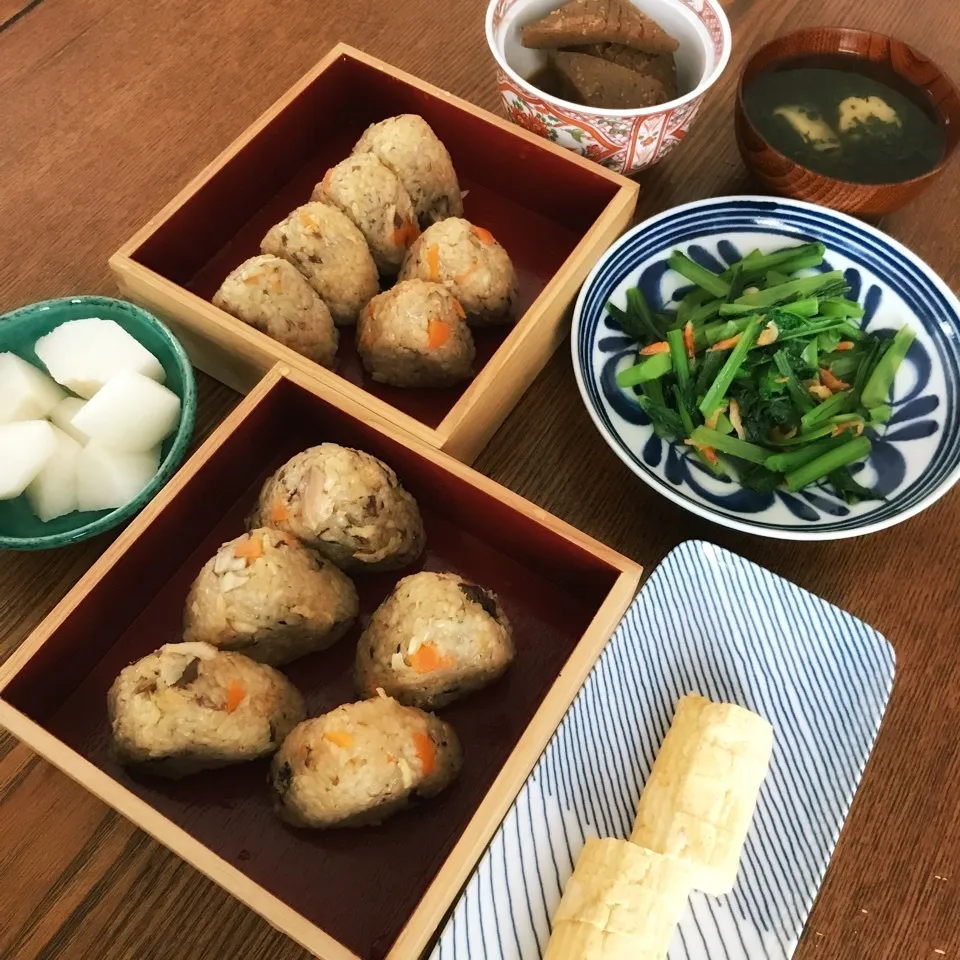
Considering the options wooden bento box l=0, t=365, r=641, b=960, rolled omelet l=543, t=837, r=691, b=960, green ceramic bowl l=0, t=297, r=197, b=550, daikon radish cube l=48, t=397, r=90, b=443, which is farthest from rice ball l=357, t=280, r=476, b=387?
rolled omelet l=543, t=837, r=691, b=960

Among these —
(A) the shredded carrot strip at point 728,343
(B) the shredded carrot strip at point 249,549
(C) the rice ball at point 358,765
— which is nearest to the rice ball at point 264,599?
(B) the shredded carrot strip at point 249,549

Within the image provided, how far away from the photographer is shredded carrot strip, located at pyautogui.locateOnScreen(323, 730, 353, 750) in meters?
0.77

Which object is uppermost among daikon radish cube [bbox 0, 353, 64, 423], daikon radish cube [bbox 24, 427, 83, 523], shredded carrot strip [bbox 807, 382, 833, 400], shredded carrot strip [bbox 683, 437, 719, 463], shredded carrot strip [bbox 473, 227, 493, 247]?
shredded carrot strip [bbox 807, 382, 833, 400]

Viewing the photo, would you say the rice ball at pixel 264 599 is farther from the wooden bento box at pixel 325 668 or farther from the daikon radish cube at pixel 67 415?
the daikon radish cube at pixel 67 415

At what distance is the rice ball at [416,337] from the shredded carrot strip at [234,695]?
0.43 meters

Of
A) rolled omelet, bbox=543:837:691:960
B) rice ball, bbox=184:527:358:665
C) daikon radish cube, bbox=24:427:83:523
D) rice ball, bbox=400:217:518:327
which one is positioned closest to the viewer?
rolled omelet, bbox=543:837:691:960

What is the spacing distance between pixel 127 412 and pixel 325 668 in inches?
14.1

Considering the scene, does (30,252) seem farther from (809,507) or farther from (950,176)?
(950,176)

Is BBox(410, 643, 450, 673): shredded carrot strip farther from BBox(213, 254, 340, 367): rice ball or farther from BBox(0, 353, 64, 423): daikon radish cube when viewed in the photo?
BBox(0, 353, 64, 423): daikon radish cube

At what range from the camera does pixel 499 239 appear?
1249 mm

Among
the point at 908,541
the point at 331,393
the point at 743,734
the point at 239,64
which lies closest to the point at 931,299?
the point at 908,541

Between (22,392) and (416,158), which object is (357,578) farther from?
(416,158)

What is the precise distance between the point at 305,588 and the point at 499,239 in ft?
2.08

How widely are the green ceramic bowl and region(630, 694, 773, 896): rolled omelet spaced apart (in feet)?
1.97
